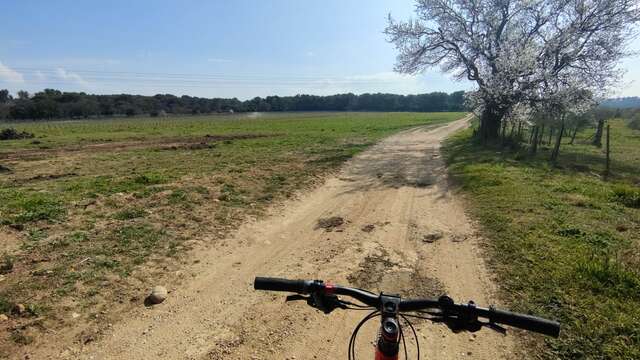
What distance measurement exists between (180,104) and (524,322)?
130m

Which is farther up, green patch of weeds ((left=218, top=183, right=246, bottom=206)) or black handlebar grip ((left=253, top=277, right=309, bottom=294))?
black handlebar grip ((left=253, top=277, right=309, bottom=294))

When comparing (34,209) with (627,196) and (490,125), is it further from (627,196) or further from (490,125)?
(490,125)

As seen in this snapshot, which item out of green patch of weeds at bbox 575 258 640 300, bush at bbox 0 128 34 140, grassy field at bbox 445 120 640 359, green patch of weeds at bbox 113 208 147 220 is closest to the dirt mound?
grassy field at bbox 445 120 640 359

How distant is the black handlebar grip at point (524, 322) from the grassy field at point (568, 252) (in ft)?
8.93

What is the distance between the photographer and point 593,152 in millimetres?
26688

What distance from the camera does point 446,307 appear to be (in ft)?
7.61

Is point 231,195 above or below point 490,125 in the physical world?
A: below

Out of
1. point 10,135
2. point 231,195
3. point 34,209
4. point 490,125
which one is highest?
point 490,125

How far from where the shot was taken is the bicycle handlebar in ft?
7.53

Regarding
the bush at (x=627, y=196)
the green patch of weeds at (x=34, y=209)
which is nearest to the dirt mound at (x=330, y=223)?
the green patch of weeds at (x=34, y=209)

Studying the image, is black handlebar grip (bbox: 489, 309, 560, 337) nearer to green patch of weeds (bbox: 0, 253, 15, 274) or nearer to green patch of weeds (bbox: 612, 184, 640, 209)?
green patch of weeds (bbox: 0, 253, 15, 274)

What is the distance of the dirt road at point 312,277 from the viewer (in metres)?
4.70

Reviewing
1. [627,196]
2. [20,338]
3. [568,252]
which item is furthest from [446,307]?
[627,196]

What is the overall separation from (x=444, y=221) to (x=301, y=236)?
12.2ft
